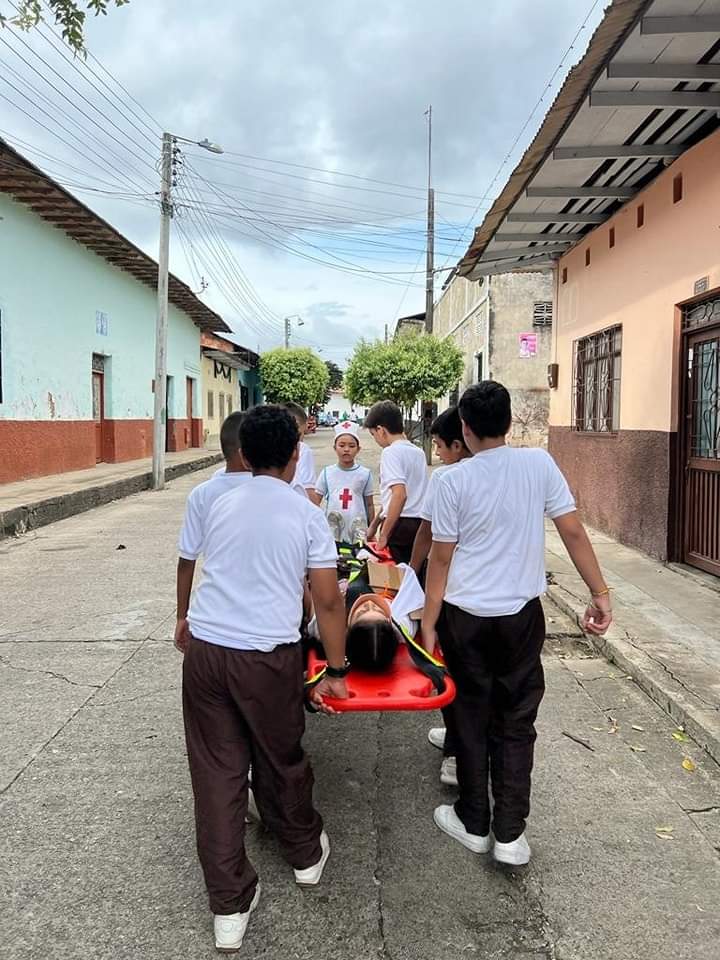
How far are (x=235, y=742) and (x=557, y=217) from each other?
8.46 m

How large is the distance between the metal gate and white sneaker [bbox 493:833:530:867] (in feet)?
16.4

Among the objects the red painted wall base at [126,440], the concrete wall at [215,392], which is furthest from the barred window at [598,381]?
the concrete wall at [215,392]

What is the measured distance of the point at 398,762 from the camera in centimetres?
388

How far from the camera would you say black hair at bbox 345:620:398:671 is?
309 centimetres

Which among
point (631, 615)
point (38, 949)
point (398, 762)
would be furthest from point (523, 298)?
point (38, 949)

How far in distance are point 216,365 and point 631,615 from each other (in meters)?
32.8

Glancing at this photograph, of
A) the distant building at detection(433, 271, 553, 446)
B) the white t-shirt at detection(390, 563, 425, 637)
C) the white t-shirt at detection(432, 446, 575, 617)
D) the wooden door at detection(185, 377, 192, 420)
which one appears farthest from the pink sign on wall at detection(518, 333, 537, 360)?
the white t-shirt at detection(432, 446, 575, 617)

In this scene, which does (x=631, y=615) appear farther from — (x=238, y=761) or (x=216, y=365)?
(x=216, y=365)

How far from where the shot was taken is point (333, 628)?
8.84 ft

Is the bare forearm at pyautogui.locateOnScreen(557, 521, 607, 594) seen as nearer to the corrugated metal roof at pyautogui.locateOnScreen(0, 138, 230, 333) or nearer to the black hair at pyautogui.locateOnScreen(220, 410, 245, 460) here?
the black hair at pyautogui.locateOnScreen(220, 410, 245, 460)

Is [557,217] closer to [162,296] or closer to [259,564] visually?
[259,564]

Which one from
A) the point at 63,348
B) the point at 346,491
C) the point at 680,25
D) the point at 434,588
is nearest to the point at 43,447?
the point at 63,348

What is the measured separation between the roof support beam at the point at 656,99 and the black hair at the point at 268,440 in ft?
15.7

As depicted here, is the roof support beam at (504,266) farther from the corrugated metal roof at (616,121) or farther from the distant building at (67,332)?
the distant building at (67,332)
